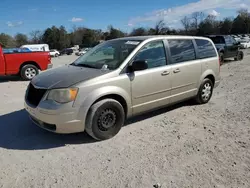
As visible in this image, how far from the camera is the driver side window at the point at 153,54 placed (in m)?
4.71

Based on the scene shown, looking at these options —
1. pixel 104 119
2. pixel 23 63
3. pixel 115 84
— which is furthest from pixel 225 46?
pixel 104 119

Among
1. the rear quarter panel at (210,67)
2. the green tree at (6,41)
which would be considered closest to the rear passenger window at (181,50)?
the rear quarter panel at (210,67)

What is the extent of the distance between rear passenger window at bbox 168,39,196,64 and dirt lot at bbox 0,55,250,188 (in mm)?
1261

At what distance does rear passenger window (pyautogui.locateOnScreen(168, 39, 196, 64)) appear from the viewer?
5242 millimetres

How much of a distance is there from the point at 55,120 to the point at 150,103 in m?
1.89

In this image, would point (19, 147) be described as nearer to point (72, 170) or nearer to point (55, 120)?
point (55, 120)

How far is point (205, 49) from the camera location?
6152 mm

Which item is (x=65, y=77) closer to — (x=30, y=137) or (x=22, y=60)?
(x=30, y=137)

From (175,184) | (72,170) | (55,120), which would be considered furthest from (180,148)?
(55,120)

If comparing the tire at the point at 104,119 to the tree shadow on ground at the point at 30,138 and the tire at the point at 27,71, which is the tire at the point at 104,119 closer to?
the tree shadow on ground at the point at 30,138

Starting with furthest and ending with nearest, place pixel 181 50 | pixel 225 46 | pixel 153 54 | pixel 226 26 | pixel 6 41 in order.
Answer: pixel 226 26
pixel 6 41
pixel 225 46
pixel 181 50
pixel 153 54

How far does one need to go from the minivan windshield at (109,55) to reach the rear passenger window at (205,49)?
192 cm

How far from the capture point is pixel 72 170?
132 inches

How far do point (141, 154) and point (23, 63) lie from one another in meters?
8.95
